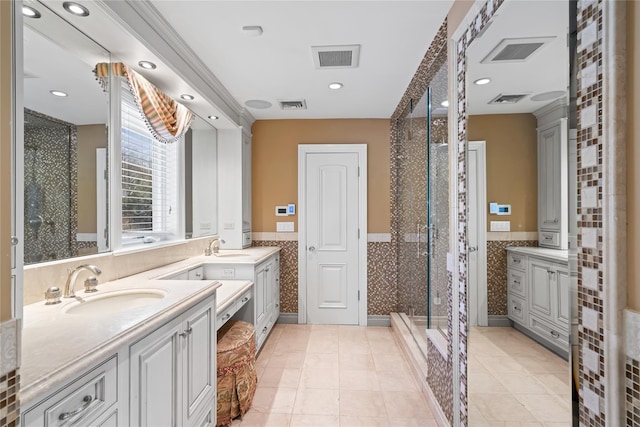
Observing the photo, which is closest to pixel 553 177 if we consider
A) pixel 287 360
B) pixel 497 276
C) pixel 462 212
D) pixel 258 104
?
pixel 497 276

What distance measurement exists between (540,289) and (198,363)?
1570 millimetres

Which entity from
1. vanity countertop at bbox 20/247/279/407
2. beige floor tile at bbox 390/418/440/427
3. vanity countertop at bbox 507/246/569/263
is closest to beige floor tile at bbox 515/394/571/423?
vanity countertop at bbox 507/246/569/263

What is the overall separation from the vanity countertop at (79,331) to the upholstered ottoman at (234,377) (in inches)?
22.9

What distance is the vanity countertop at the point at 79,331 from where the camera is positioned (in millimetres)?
806

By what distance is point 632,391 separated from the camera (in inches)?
28.9

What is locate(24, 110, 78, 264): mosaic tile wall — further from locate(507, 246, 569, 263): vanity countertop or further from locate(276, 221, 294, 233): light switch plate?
locate(276, 221, 294, 233): light switch plate

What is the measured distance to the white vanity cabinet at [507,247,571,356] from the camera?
95cm

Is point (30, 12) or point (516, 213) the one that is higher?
point (30, 12)

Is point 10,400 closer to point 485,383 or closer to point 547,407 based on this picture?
point 547,407

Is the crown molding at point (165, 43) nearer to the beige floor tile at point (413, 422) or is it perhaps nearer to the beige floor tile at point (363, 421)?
the beige floor tile at point (363, 421)

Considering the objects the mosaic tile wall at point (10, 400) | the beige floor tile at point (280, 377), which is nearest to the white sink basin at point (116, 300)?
the mosaic tile wall at point (10, 400)

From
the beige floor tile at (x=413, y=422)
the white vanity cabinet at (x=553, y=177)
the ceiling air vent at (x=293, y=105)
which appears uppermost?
the ceiling air vent at (x=293, y=105)

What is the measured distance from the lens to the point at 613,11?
0.74 m

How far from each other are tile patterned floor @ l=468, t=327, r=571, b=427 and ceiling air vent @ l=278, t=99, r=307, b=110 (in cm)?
276
